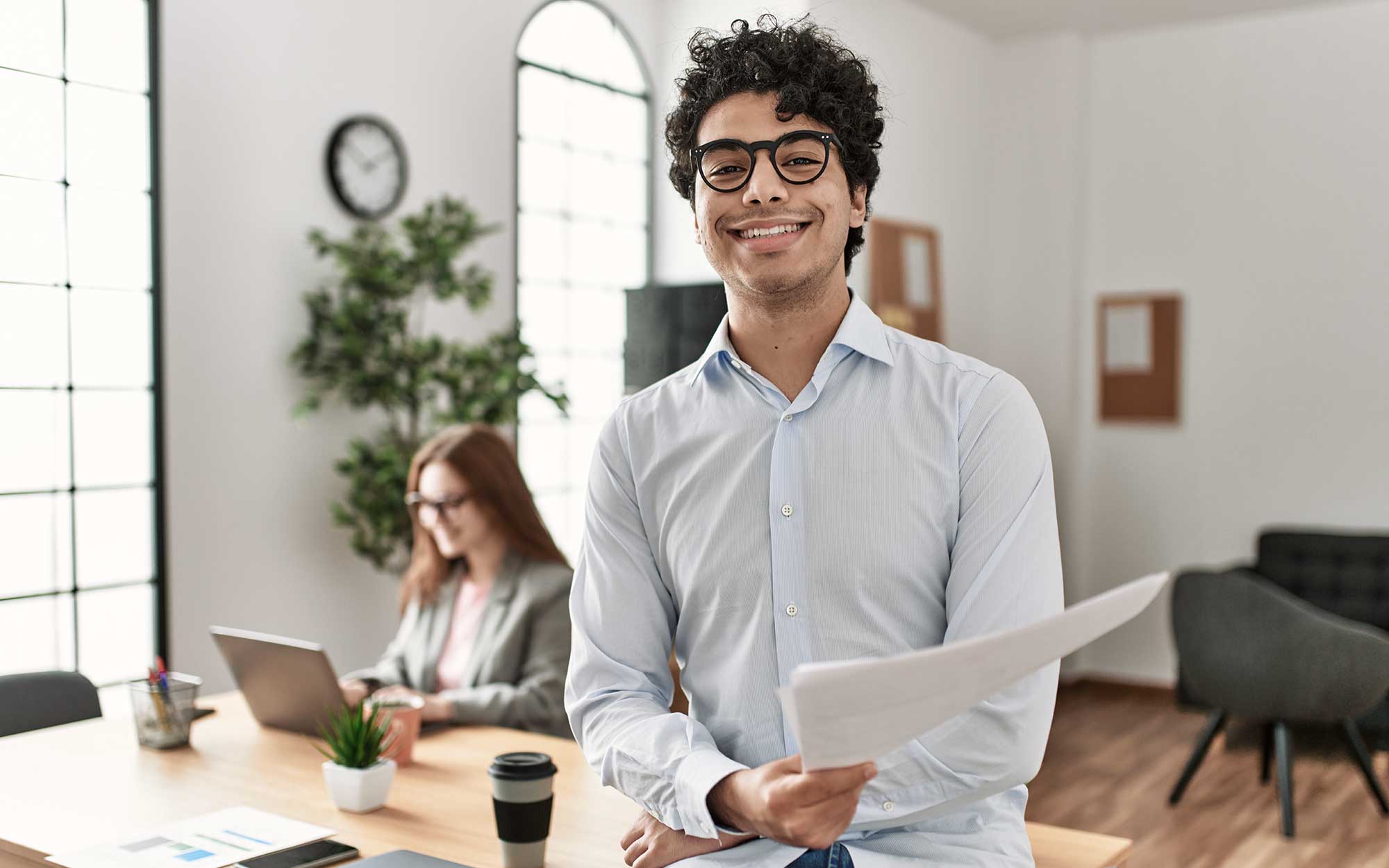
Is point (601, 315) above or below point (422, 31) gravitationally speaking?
below

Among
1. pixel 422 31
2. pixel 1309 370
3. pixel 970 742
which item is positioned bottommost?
pixel 970 742

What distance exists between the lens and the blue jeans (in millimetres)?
1371

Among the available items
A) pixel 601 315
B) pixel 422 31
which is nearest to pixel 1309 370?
pixel 601 315

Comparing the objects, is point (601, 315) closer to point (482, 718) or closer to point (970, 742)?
point (482, 718)

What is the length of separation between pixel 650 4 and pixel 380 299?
224 centimetres

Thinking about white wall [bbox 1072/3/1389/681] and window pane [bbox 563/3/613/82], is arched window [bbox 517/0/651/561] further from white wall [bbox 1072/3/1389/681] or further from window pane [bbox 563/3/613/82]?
white wall [bbox 1072/3/1389/681]

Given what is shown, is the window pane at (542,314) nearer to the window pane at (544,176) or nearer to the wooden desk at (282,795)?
the window pane at (544,176)

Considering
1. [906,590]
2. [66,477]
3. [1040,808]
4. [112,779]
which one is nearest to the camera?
[906,590]

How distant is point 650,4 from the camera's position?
5.72 metres

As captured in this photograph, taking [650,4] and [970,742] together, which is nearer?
[970,742]

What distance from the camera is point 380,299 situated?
4.31 m

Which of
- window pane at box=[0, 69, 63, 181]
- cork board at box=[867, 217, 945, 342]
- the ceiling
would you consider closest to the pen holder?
window pane at box=[0, 69, 63, 181]

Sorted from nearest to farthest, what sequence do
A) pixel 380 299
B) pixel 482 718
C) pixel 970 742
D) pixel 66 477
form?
pixel 970 742 < pixel 482 718 < pixel 66 477 < pixel 380 299

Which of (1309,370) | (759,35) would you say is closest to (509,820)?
(759,35)
